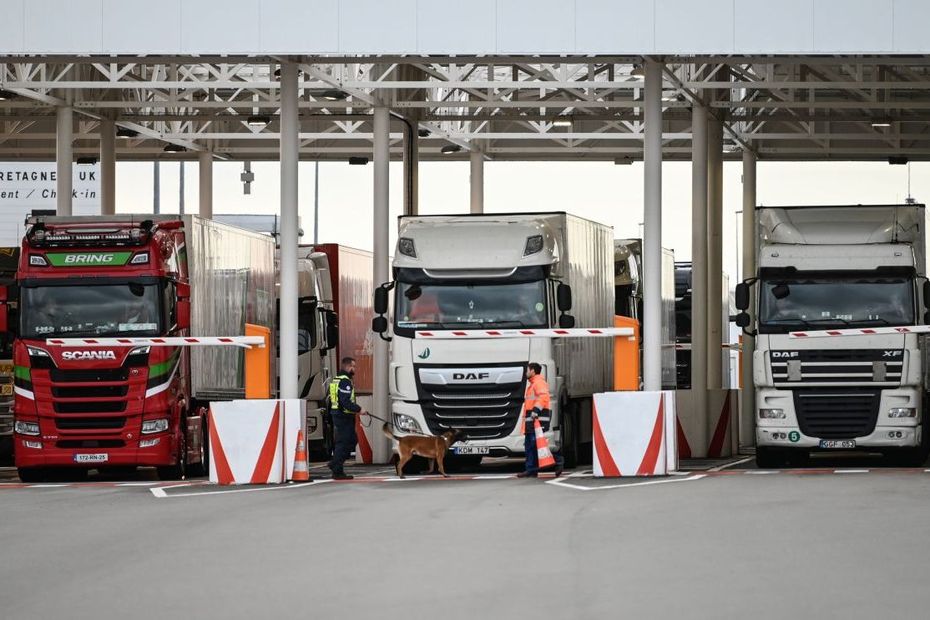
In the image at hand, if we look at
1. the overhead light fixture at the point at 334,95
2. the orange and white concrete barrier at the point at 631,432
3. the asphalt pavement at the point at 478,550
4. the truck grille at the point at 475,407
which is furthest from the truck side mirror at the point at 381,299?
the overhead light fixture at the point at 334,95

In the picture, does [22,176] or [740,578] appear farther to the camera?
[22,176]

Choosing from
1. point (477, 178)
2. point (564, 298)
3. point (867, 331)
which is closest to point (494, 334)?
point (564, 298)

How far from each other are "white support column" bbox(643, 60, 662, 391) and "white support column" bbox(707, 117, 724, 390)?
30.9 ft

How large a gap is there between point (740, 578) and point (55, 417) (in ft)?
41.9

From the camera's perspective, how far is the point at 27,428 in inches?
873

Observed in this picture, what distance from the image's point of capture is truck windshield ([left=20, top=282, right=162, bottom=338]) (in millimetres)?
21938

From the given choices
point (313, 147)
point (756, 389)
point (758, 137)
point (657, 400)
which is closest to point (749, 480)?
point (657, 400)

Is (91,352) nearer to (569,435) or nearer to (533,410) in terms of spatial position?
(533,410)

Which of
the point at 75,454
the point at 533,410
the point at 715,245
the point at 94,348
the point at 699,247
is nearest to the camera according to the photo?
the point at 533,410

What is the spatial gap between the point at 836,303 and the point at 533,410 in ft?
14.8

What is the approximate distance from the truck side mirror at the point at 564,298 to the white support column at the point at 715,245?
8.92m

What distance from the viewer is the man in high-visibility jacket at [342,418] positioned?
2167 cm

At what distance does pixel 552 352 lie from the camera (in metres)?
22.6

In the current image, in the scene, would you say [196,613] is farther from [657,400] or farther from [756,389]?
[756,389]
